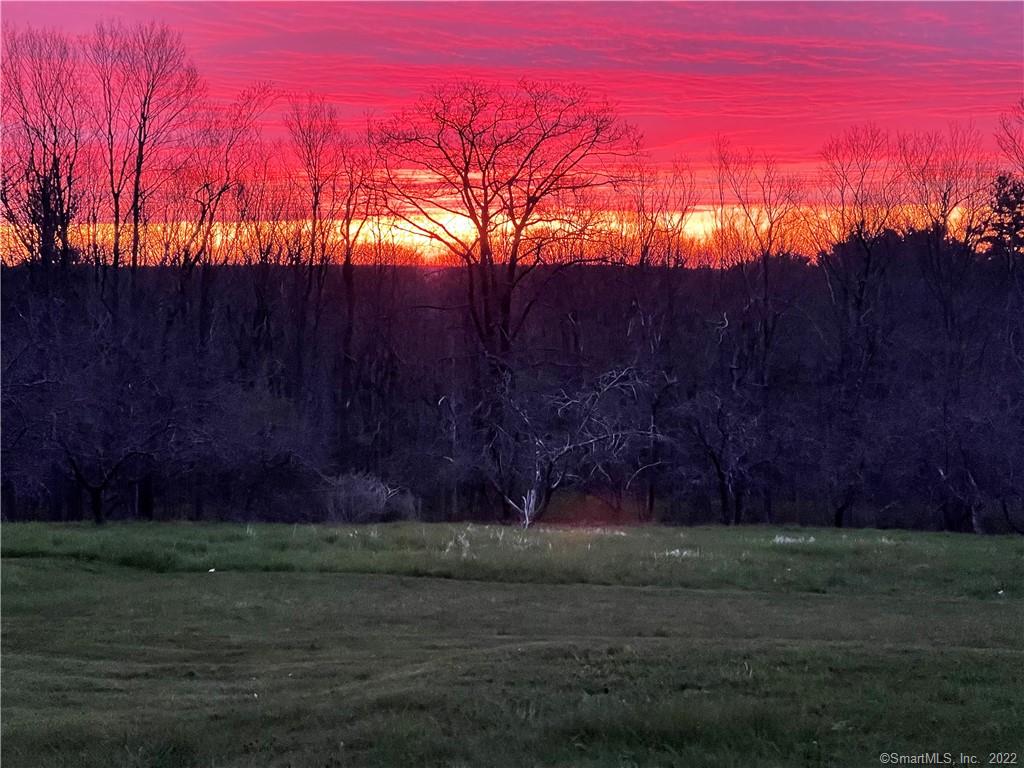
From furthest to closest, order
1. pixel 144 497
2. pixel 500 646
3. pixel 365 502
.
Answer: pixel 144 497
pixel 365 502
pixel 500 646

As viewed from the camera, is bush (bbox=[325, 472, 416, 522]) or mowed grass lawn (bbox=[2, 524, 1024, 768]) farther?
bush (bbox=[325, 472, 416, 522])

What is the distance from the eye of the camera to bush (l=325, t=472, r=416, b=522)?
31594mm

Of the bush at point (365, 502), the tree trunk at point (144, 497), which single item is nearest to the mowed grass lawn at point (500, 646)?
the bush at point (365, 502)

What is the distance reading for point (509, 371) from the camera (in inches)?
1405

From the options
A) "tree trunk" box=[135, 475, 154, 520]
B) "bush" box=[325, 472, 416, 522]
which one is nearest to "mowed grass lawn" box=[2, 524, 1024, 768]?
"bush" box=[325, 472, 416, 522]

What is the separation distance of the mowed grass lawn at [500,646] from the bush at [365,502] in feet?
24.3

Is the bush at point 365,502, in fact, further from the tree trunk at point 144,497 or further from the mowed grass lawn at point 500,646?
the mowed grass lawn at point 500,646

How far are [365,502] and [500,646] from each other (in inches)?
794

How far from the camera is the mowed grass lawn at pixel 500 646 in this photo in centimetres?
790

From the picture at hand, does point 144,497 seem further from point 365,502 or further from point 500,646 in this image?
point 500,646

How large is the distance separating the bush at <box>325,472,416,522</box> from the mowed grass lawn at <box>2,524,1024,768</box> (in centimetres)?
740

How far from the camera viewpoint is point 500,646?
1220 centimetres

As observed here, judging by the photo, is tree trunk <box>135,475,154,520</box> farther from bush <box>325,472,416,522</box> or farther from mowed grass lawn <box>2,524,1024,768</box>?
mowed grass lawn <box>2,524,1024,768</box>

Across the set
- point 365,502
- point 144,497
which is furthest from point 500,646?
point 144,497
